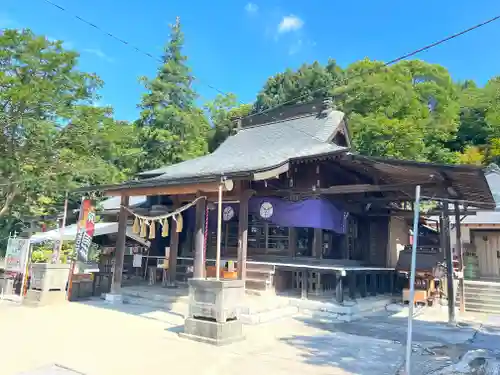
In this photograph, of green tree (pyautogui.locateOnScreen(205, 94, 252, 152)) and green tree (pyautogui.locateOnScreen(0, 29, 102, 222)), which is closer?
green tree (pyautogui.locateOnScreen(0, 29, 102, 222))

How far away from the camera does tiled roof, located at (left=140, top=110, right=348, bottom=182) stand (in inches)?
473

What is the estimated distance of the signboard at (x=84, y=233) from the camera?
1147cm

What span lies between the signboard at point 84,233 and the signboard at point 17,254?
1.97 meters

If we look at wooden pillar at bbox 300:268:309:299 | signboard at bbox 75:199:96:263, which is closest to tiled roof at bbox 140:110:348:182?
signboard at bbox 75:199:96:263

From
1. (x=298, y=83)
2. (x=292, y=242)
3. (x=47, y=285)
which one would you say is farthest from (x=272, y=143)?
(x=298, y=83)

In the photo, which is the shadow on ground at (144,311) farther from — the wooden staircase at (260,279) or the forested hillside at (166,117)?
the forested hillside at (166,117)

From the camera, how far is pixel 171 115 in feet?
91.7

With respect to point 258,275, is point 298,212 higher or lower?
higher

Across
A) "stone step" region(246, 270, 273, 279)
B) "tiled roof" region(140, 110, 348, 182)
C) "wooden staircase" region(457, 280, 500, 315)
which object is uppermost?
"tiled roof" region(140, 110, 348, 182)

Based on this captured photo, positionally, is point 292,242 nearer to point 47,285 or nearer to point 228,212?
point 228,212

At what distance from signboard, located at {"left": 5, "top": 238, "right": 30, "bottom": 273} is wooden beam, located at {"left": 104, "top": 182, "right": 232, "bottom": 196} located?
318 centimetres

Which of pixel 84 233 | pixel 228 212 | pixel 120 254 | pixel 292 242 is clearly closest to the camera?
pixel 84 233

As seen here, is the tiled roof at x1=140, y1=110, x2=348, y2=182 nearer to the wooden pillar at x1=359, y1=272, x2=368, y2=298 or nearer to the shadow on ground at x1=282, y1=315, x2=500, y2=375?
the wooden pillar at x1=359, y1=272, x2=368, y2=298

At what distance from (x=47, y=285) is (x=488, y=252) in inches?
790
